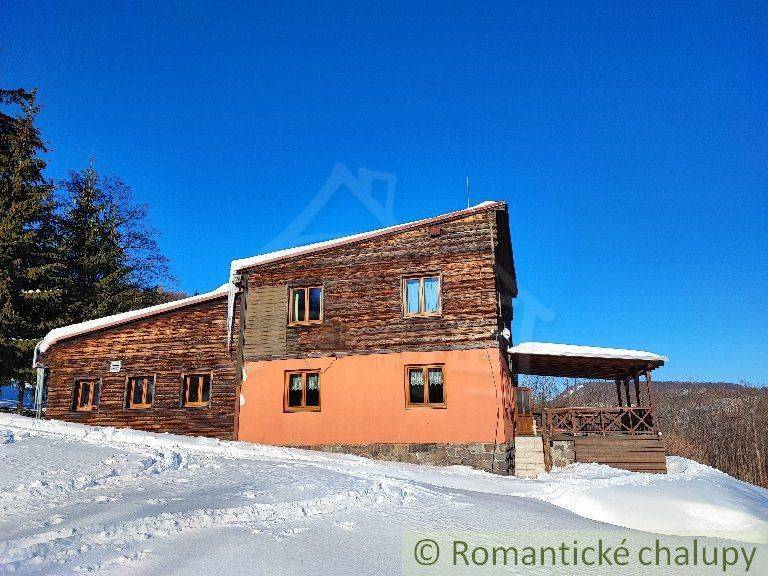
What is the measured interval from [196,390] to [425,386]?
7739 millimetres

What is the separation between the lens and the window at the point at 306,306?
1609 centimetres

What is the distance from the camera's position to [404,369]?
48.3ft

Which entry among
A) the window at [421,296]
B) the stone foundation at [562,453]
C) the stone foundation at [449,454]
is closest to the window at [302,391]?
the stone foundation at [449,454]

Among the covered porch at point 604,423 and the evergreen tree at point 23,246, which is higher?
the evergreen tree at point 23,246

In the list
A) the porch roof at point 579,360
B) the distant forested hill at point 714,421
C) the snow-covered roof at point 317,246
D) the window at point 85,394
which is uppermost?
the snow-covered roof at point 317,246

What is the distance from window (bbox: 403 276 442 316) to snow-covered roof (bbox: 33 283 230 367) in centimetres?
612

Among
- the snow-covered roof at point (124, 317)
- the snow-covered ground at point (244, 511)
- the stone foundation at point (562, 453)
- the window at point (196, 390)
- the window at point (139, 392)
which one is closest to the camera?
the snow-covered ground at point (244, 511)

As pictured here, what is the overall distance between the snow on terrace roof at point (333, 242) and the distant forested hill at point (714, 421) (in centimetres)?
891

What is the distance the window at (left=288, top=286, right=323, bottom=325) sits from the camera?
16094mm

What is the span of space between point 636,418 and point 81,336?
18.9m

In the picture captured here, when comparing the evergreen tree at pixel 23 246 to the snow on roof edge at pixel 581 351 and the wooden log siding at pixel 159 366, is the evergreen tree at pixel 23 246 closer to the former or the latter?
the wooden log siding at pixel 159 366

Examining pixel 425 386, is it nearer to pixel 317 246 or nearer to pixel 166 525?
pixel 317 246

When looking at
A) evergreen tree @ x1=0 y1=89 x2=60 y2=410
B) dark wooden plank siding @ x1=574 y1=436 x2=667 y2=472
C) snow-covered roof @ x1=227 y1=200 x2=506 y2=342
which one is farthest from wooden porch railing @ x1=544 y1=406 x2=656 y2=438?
evergreen tree @ x1=0 y1=89 x2=60 y2=410

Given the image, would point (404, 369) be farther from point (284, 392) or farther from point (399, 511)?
point (399, 511)
